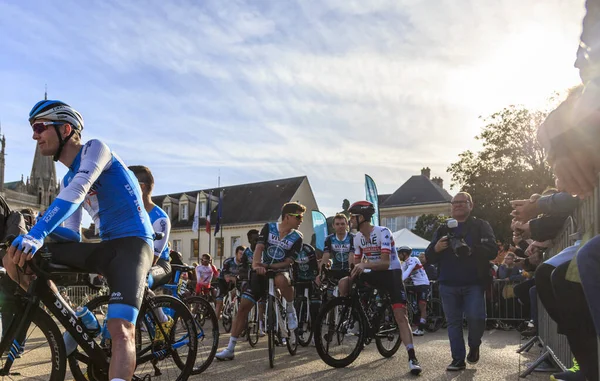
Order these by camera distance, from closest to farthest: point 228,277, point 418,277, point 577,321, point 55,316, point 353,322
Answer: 1. point 577,321
2. point 55,316
3. point 353,322
4. point 228,277
5. point 418,277

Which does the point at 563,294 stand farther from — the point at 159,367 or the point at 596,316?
the point at 159,367

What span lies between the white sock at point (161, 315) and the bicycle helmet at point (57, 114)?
1.48 meters

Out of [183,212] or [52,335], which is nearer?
[52,335]

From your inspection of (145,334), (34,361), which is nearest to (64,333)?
(34,361)

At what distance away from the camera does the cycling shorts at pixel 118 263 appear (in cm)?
364

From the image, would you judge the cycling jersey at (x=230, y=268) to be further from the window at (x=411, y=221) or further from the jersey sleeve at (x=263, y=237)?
the window at (x=411, y=221)

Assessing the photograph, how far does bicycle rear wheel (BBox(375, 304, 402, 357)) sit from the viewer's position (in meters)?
7.47

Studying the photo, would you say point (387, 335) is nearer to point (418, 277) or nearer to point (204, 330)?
point (204, 330)

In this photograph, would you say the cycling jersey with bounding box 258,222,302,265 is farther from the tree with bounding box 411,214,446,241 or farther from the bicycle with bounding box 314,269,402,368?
the tree with bounding box 411,214,446,241

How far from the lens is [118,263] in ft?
12.1

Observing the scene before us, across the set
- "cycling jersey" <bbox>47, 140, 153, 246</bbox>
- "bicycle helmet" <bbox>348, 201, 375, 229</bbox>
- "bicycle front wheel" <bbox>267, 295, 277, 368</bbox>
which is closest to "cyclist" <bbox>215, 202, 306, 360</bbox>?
"bicycle front wheel" <bbox>267, 295, 277, 368</bbox>

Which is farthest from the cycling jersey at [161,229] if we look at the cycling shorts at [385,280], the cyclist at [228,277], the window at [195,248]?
the window at [195,248]

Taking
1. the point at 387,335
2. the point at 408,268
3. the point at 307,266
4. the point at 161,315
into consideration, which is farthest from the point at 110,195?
the point at 408,268

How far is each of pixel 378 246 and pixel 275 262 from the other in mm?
1405
